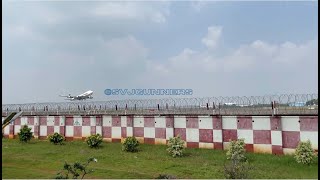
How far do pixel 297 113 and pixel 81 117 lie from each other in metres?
14.6

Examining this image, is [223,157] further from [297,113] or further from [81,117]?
[81,117]

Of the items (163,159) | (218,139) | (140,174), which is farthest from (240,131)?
(140,174)

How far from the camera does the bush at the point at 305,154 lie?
45.1ft

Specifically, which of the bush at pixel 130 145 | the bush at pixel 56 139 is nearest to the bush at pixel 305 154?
the bush at pixel 130 145

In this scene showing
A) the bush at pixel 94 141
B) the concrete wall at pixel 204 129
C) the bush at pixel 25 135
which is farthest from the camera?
the bush at pixel 25 135

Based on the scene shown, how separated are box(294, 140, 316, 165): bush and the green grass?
0.23 metres

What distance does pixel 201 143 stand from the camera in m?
18.4

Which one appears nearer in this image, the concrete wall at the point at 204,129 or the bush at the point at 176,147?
the concrete wall at the point at 204,129

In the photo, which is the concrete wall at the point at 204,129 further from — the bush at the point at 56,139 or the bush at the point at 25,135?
the bush at the point at 25,135

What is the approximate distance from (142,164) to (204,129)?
460cm

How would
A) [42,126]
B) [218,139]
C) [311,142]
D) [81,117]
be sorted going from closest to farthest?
[311,142]
[218,139]
[81,117]
[42,126]

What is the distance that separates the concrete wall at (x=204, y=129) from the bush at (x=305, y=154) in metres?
1.06

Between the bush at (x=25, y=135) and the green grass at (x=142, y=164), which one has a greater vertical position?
the bush at (x=25, y=135)

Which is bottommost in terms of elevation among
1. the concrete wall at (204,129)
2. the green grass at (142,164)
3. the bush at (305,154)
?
the green grass at (142,164)
